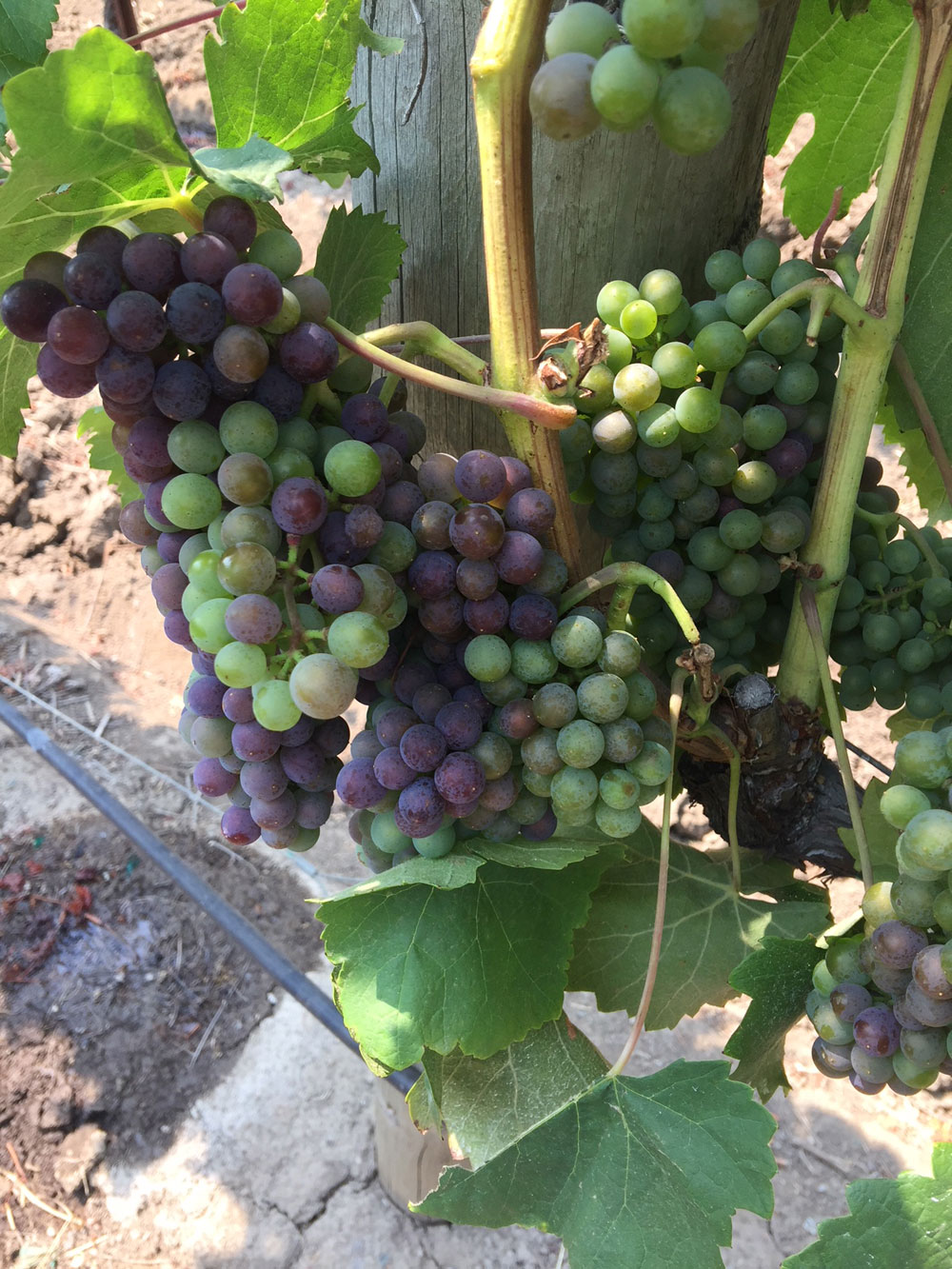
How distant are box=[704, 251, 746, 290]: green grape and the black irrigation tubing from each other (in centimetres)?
94

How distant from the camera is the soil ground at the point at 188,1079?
2.00 meters

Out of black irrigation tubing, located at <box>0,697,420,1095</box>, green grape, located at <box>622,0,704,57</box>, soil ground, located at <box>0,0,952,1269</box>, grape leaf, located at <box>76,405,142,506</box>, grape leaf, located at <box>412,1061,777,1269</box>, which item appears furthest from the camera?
soil ground, located at <box>0,0,952,1269</box>

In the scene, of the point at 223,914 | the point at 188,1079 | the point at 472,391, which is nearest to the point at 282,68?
the point at 472,391

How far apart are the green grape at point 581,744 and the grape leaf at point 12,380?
0.44 metres

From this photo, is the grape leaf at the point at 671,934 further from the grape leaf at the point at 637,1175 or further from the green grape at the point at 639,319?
the green grape at the point at 639,319

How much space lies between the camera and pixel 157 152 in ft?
1.70

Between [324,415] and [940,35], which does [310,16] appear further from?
[940,35]

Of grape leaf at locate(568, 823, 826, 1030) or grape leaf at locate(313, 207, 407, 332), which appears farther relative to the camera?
grape leaf at locate(568, 823, 826, 1030)

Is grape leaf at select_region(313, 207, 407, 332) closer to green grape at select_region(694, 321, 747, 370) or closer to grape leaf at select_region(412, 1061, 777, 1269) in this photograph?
green grape at select_region(694, 321, 747, 370)

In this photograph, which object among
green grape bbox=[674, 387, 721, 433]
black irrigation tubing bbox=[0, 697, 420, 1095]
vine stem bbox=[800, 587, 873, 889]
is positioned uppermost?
green grape bbox=[674, 387, 721, 433]

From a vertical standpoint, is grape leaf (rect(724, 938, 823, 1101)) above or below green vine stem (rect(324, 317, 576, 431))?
below

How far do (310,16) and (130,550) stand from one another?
3.29m

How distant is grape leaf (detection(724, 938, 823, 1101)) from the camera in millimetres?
678

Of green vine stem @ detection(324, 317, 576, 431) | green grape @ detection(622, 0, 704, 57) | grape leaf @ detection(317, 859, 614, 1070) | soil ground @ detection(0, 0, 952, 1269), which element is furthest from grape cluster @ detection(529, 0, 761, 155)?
soil ground @ detection(0, 0, 952, 1269)
